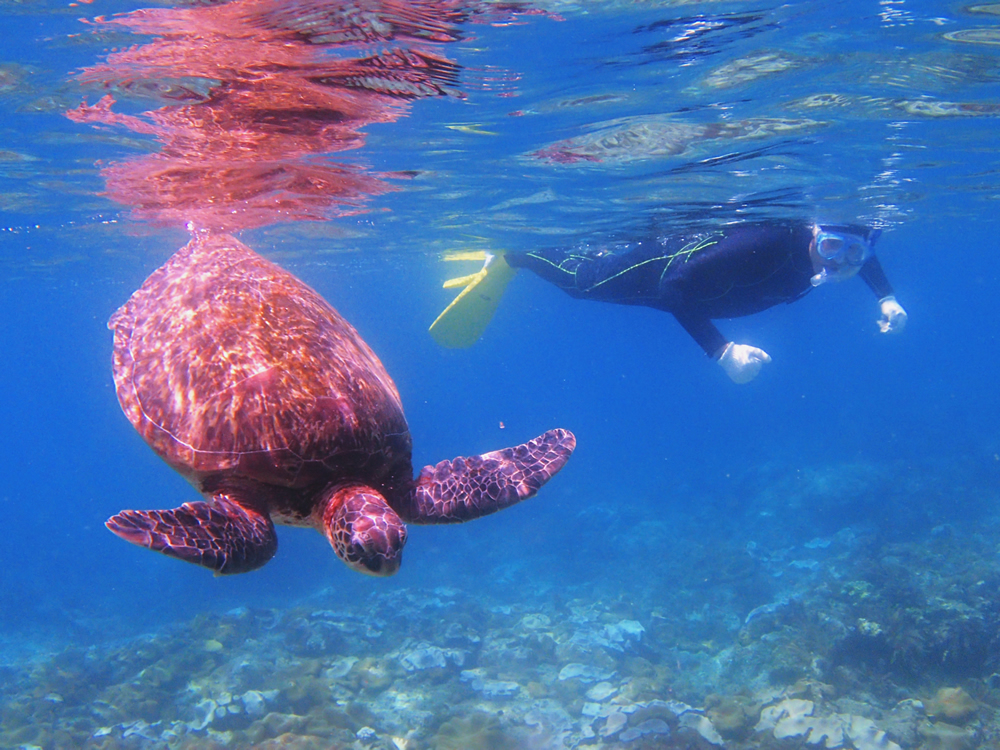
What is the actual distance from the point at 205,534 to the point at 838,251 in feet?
31.3

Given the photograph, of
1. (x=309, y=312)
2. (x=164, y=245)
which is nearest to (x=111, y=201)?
(x=164, y=245)

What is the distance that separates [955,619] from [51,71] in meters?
17.6

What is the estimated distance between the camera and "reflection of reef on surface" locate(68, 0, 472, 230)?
5977 mm

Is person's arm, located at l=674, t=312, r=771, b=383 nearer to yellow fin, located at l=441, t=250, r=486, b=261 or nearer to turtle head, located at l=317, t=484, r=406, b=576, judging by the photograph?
turtle head, located at l=317, t=484, r=406, b=576

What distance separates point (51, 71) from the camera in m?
7.12

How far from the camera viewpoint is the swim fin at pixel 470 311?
49.5ft

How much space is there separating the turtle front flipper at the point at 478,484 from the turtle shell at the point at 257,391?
253 millimetres

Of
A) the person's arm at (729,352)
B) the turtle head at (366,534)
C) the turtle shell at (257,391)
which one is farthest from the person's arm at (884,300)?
the turtle head at (366,534)

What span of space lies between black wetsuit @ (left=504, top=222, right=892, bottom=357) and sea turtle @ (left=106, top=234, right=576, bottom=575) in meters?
5.50

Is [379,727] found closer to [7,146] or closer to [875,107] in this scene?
[7,146]

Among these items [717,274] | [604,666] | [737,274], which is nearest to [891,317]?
[737,274]

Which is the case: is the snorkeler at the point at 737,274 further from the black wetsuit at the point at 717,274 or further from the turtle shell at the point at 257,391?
the turtle shell at the point at 257,391

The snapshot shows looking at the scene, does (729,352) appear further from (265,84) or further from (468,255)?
(468,255)

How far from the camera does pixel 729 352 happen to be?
349 inches
